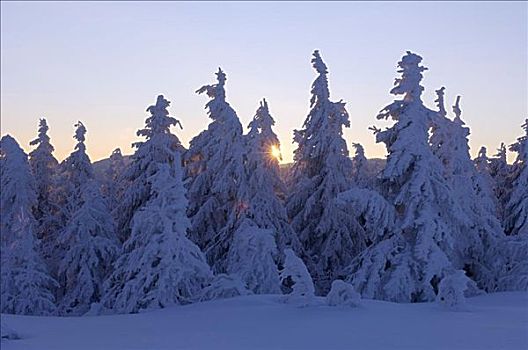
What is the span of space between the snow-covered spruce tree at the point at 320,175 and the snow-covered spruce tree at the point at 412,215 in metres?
8.52

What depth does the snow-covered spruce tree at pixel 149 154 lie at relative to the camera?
96.6 feet

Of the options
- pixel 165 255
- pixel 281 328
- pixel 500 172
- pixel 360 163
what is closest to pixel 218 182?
pixel 165 255

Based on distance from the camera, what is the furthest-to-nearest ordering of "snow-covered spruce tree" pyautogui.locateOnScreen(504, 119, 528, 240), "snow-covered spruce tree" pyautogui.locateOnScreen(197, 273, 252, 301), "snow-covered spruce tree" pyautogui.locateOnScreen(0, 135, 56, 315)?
"snow-covered spruce tree" pyautogui.locateOnScreen(504, 119, 528, 240) < "snow-covered spruce tree" pyautogui.locateOnScreen(197, 273, 252, 301) < "snow-covered spruce tree" pyautogui.locateOnScreen(0, 135, 56, 315)

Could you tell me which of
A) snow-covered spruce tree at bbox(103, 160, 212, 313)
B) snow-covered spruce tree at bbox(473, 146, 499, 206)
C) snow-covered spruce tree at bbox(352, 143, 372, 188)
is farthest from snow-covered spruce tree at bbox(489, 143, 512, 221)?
snow-covered spruce tree at bbox(103, 160, 212, 313)

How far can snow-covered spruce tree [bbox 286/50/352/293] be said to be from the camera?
3108cm

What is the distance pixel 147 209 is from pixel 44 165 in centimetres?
1774

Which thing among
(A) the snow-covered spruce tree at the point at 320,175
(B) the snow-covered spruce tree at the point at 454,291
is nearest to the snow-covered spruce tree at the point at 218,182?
(A) the snow-covered spruce tree at the point at 320,175

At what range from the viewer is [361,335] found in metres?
11.7

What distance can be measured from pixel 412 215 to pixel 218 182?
10.6 meters

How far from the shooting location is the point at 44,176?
35.5 m

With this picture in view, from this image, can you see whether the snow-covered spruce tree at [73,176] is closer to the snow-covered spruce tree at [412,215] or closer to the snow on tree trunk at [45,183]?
the snow on tree trunk at [45,183]

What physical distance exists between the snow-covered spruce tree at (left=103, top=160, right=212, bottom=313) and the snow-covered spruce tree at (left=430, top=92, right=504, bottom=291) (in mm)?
9701

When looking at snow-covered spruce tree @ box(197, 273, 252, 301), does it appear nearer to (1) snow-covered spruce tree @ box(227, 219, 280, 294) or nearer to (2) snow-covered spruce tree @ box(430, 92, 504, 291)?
(1) snow-covered spruce tree @ box(227, 219, 280, 294)

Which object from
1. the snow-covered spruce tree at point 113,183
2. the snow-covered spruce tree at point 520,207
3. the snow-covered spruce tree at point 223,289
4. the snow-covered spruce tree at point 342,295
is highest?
the snow-covered spruce tree at point 113,183
